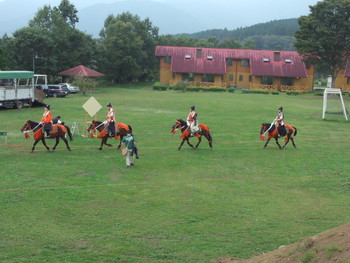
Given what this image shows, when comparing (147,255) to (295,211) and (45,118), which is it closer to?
(295,211)

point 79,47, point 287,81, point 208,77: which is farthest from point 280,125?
point 79,47

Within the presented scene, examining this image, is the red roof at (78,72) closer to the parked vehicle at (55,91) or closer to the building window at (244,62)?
the parked vehicle at (55,91)

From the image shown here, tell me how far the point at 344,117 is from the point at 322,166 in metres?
19.1

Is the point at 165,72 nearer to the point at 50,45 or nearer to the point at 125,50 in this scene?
the point at 125,50

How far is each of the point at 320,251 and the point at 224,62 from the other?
215ft

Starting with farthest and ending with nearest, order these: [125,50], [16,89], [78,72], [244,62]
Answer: [125,50] → [244,62] → [78,72] → [16,89]

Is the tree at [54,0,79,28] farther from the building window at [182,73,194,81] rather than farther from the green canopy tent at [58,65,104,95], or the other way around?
the building window at [182,73,194,81]

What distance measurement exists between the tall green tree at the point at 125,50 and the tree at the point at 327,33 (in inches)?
1044

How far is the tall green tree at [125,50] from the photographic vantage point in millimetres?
73125

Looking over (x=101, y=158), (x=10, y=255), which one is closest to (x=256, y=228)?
(x=10, y=255)

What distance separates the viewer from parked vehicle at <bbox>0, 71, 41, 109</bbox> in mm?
36844

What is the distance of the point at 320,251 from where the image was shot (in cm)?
744

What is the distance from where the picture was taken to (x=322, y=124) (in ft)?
107

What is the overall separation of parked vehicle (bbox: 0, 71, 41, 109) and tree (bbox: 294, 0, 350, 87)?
37.5 meters
